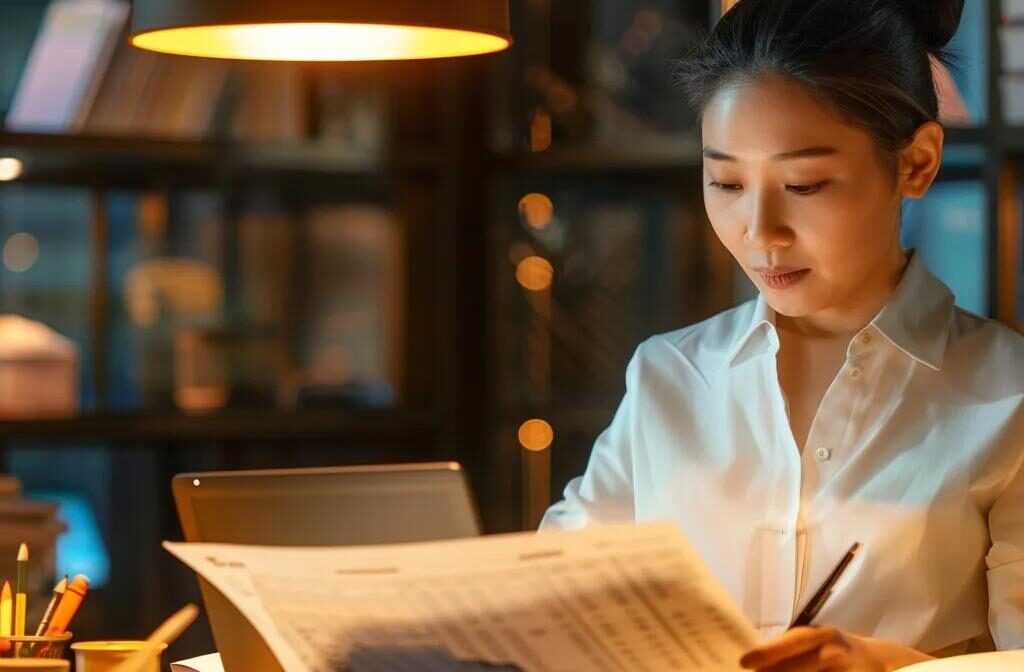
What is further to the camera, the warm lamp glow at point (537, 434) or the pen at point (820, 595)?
the warm lamp glow at point (537, 434)

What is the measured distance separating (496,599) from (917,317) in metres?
0.73

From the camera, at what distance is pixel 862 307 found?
5.46 feet

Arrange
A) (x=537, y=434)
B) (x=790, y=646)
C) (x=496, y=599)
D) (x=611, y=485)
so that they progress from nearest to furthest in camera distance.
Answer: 1. (x=496, y=599)
2. (x=790, y=646)
3. (x=611, y=485)
4. (x=537, y=434)

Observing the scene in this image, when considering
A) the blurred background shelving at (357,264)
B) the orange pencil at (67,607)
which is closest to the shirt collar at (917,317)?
the orange pencil at (67,607)

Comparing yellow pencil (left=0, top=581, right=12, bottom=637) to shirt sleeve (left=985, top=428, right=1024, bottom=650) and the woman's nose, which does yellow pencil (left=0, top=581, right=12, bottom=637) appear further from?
shirt sleeve (left=985, top=428, right=1024, bottom=650)

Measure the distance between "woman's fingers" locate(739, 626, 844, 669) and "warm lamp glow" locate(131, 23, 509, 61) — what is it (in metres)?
0.65

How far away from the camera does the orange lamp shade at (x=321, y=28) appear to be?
4.35 feet

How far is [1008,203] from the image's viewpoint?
9.27ft

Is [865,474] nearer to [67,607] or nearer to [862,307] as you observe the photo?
[862,307]

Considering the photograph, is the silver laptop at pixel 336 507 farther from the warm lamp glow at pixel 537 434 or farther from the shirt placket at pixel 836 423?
the warm lamp glow at pixel 537 434

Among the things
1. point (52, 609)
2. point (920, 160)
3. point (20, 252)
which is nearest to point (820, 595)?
point (920, 160)

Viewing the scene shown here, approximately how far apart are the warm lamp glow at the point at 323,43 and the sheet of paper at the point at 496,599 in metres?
0.66

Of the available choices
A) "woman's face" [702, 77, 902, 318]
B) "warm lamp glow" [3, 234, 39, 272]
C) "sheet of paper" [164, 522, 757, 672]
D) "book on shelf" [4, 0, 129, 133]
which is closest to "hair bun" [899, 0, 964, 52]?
"woman's face" [702, 77, 902, 318]

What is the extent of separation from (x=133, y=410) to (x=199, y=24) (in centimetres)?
184
